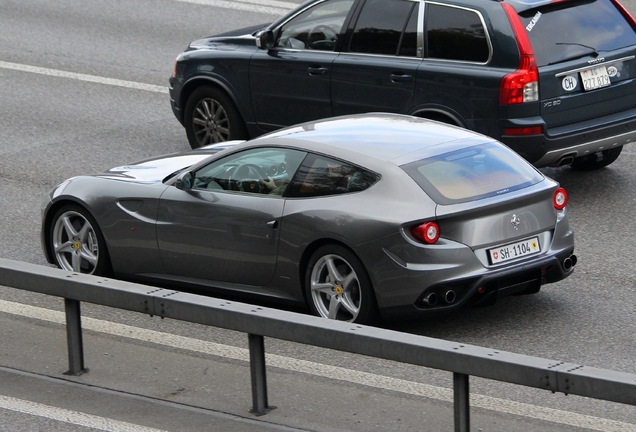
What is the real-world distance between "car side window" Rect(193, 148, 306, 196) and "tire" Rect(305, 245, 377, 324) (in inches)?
24.2

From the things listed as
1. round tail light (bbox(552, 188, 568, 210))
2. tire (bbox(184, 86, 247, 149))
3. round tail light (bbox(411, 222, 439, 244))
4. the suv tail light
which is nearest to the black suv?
the suv tail light

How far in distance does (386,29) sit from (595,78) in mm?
1947

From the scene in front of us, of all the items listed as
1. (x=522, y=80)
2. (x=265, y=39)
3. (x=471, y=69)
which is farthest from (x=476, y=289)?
(x=265, y=39)

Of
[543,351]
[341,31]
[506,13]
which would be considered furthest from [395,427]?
[341,31]

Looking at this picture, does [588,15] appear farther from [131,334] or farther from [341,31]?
[131,334]

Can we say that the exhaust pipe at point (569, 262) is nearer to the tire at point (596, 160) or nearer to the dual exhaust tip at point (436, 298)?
the dual exhaust tip at point (436, 298)

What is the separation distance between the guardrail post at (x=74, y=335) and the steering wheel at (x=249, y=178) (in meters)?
1.82

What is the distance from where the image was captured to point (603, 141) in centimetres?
1163

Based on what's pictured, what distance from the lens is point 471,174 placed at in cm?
876

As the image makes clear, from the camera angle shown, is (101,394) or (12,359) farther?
(12,359)

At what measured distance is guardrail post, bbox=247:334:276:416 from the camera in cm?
707

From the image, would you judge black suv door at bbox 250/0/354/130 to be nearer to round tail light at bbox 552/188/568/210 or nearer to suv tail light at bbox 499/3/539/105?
suv tail light at bbox 499/3/539/105

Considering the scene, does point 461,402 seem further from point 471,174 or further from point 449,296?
point 471,174

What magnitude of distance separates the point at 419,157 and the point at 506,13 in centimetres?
303
